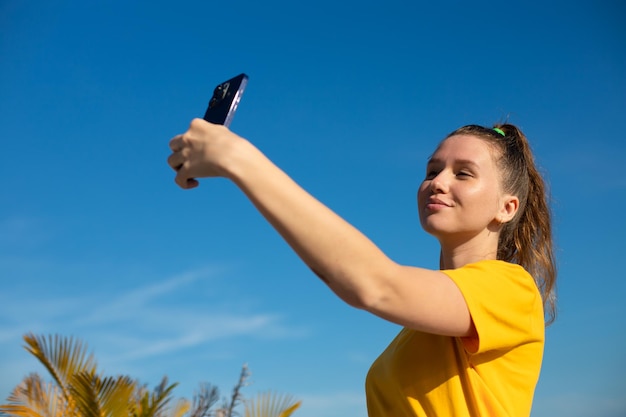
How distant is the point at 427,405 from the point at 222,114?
941 mm

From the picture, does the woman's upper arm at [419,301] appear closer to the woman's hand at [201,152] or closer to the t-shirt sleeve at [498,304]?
the t-shirt sleeve at [498,304]

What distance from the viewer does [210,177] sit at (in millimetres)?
1405

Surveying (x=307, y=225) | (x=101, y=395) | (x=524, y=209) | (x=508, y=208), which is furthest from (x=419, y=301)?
(x=101, y=395)

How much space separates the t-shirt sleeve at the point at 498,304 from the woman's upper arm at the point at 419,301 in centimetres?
4

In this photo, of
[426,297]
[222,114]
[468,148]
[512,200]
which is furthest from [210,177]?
[512,200]

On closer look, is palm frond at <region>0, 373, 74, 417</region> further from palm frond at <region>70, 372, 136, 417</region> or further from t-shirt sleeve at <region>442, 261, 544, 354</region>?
t-shirt sleeve at <region>442, 261, 544, 354</region>

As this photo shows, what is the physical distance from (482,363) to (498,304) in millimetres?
220

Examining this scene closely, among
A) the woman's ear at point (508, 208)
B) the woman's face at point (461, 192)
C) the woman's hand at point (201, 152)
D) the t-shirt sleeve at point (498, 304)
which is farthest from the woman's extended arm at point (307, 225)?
the woman's ear at point (508, 208)

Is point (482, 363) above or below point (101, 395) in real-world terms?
below

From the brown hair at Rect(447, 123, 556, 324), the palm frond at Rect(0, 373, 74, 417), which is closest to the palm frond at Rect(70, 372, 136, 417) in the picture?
the palm frond at Rect(0, 373, 74, 417)

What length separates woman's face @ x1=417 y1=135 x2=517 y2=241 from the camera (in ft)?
6.56

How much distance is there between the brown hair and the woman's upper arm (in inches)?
27.7

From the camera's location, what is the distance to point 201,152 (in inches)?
54.1

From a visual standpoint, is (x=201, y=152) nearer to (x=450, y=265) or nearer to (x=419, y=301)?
(x=419, y=301)
